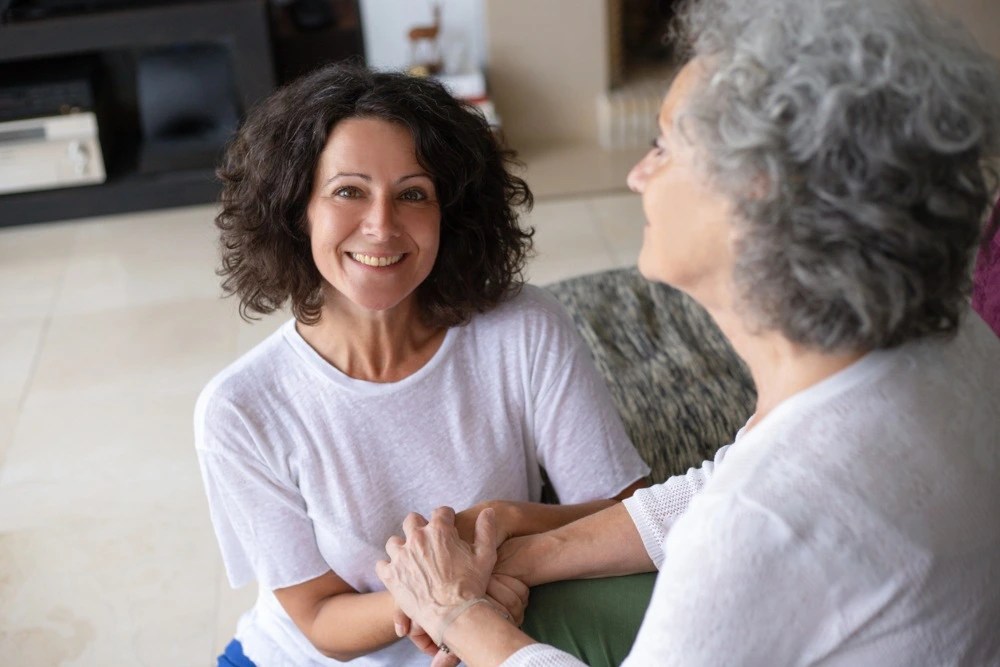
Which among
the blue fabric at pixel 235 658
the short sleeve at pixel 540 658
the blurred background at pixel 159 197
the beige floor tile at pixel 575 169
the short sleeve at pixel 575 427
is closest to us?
the short sleeve at pixel 540 658

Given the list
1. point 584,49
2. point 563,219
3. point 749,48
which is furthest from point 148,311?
point 749,48

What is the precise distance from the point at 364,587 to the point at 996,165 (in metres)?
0.93

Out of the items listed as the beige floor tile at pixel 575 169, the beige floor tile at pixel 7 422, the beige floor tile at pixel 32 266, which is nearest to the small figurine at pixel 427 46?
the beige floor tile at pixel 575 169

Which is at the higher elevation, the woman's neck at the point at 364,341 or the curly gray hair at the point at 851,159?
the curly gray hair at the point at 851,159

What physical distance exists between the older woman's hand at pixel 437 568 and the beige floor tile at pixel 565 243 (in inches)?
75.3

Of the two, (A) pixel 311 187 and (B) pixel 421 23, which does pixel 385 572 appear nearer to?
(A) pixel 311 187

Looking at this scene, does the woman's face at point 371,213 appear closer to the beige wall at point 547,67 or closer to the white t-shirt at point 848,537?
the white t-shirt at point 848,537

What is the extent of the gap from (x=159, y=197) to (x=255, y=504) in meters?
2.68

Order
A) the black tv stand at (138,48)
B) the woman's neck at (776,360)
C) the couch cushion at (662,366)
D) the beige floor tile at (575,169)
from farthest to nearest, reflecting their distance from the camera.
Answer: the beige floor tile at (575,169) → the black tv stand at (138,48) → the couch cushion at (662,366) → the woman's neck at (776,360)

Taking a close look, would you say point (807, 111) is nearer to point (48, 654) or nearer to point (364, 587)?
point (364, 587)

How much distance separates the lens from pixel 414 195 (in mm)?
1498

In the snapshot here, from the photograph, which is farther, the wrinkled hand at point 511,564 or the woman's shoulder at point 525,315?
the woman's shoulder at point 525,315

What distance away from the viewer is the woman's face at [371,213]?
1.45 metres

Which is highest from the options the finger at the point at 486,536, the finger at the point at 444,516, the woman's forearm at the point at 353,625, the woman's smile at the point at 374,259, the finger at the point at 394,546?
the woman's smile at the point at 374,259
